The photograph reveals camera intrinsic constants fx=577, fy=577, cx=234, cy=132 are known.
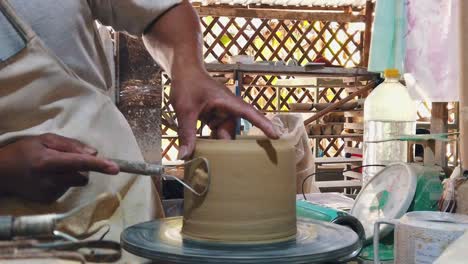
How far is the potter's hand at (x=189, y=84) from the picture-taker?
843 millimetres

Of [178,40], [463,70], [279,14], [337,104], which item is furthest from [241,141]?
[279,14]

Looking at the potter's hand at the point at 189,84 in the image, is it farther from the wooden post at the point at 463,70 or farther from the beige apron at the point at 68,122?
the wooden post at the point at 463,70

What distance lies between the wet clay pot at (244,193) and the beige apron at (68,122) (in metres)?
0.20

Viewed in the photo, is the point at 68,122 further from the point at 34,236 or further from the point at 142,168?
the point at 34,236

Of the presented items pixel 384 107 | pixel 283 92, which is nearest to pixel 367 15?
pixel 283 92

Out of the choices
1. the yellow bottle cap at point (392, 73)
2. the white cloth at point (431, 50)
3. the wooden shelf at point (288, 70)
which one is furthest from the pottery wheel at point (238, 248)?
the wooden shelf at point (288, 70)

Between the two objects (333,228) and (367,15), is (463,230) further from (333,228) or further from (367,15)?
(367,15)

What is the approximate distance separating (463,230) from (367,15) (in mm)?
4736

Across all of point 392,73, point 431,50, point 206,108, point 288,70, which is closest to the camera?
point 206,108

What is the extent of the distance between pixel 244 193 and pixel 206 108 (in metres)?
0.20

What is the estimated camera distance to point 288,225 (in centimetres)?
79

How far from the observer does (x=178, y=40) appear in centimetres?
105

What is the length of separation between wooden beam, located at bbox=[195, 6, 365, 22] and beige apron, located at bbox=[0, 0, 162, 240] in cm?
398

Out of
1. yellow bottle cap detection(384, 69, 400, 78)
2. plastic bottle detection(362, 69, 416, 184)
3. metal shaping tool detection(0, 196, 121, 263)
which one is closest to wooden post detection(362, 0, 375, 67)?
plastic bottle detection(362, 69, 416, 184)
